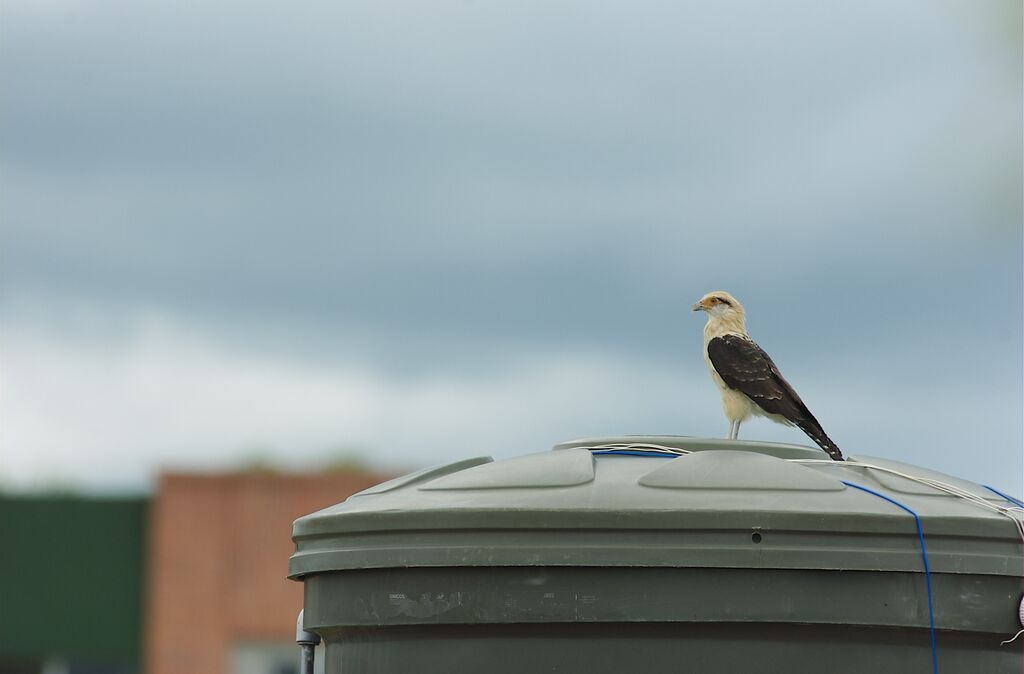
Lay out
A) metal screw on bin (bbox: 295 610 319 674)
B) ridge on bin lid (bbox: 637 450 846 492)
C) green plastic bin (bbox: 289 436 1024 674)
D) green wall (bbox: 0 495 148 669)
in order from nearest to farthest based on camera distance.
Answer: green plastic bin (bbox: 289 436 1024 674) → ridge on bin lid (bbox: 637 450 846 492) → metal screw on bin (bbox: 295 610 319 674) → green wall (bbox: 0 495 148 669)

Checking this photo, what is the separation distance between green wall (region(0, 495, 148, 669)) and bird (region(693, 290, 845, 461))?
18280 millimetres

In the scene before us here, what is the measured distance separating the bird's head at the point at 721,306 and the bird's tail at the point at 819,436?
1.77 ft

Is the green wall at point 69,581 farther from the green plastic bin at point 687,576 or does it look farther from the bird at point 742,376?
the green plastic bin at point 687,576

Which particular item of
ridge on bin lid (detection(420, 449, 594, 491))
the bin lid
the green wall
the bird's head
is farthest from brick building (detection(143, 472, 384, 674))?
the bin lid

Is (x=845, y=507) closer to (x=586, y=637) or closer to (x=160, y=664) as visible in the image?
(x=586, y=637)

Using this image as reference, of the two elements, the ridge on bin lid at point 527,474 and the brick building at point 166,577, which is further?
the brick building at point 166,577

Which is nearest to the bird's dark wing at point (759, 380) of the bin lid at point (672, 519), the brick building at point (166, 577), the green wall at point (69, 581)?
the bin lid at point (672, 519)

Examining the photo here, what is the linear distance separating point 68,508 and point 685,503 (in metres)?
20.0

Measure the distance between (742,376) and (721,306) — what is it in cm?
41

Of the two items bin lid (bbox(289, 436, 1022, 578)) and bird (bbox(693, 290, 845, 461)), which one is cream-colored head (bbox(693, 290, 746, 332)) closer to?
bird (bbox(693, 290, 845, 461))

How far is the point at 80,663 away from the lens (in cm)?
2197

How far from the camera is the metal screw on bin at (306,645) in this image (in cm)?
436

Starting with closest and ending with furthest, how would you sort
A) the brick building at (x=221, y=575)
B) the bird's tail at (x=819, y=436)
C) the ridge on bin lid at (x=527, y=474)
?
the ridge on bin lid at (x=527, y=474), the bird's tail at (x=819, y=436), the brick building at (x=221, y=575)

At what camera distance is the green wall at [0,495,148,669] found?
21891mm
